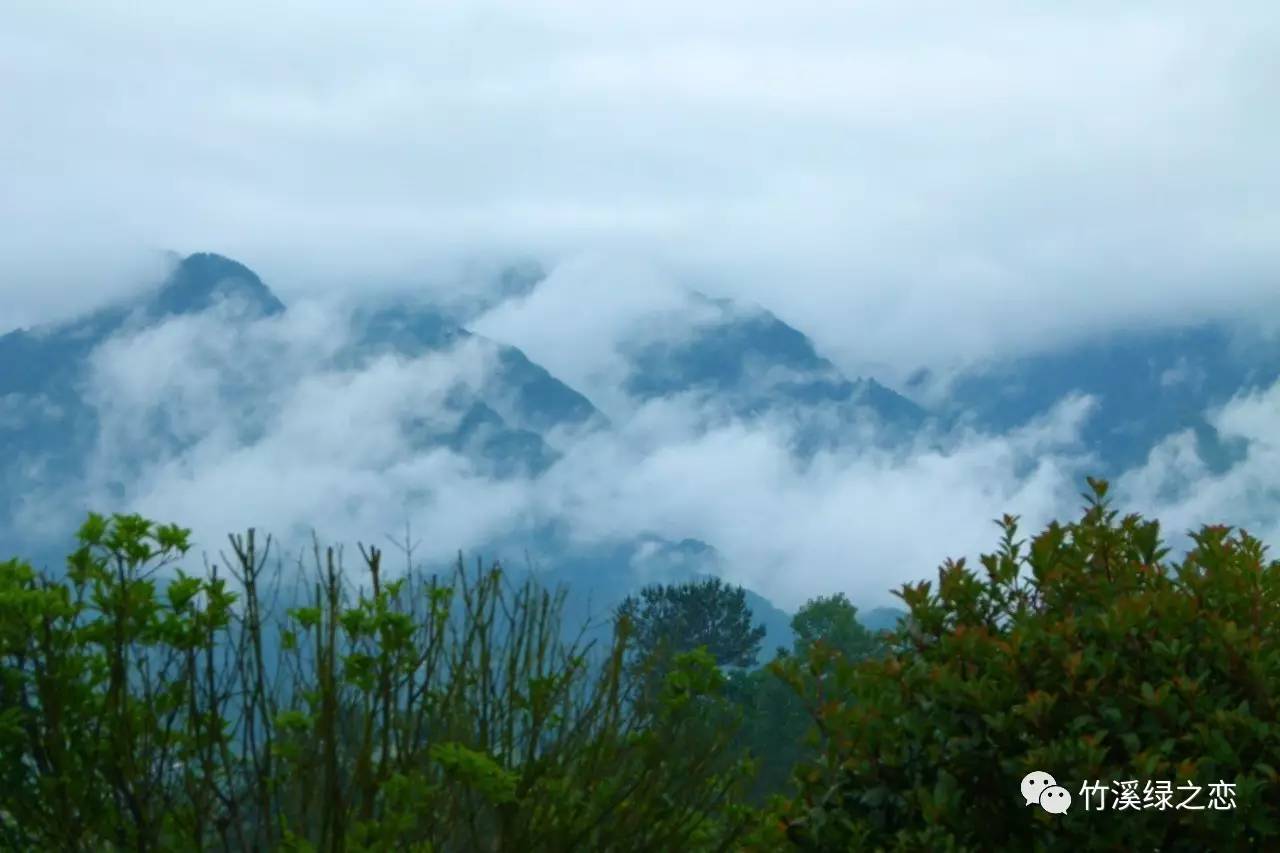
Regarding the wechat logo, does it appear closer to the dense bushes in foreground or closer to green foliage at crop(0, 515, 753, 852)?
the dense bushes in foreground

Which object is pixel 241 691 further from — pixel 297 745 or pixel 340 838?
pixel 340 838

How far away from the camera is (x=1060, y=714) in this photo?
329cm

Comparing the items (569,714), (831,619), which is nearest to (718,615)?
(831,619)

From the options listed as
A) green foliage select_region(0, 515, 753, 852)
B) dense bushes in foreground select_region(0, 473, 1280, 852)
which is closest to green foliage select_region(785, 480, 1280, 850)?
dense bushes in foreground select_region(0, 473, 1280, 852)

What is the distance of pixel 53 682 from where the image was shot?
11.2 ft

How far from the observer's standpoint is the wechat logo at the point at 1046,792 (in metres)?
3.16

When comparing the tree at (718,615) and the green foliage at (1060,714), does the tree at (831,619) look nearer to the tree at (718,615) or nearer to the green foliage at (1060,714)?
the tree at (718,615)

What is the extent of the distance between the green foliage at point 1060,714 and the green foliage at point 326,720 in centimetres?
76

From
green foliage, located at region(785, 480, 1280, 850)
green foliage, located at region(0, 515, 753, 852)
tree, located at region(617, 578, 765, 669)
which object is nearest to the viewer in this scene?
green foliage, located at region(785, 480, 1280, 850)

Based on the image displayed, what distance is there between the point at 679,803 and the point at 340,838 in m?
1.24

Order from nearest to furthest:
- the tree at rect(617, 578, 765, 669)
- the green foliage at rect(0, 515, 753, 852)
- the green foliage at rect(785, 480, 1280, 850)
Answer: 1. the green foliage at rect(785, 480, 1280, 850)
2. the green foliage at rect(0, 515, 753, 852)
3. the tree at rect(617, 578, 765, 669)

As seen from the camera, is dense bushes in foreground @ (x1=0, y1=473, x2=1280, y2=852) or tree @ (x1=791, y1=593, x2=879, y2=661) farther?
tree @ (x1=791, y1=593, x2=879, y2=661)

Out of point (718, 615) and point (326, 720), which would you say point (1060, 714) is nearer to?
point (326, 720)

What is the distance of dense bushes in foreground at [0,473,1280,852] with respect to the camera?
324 centimetres
